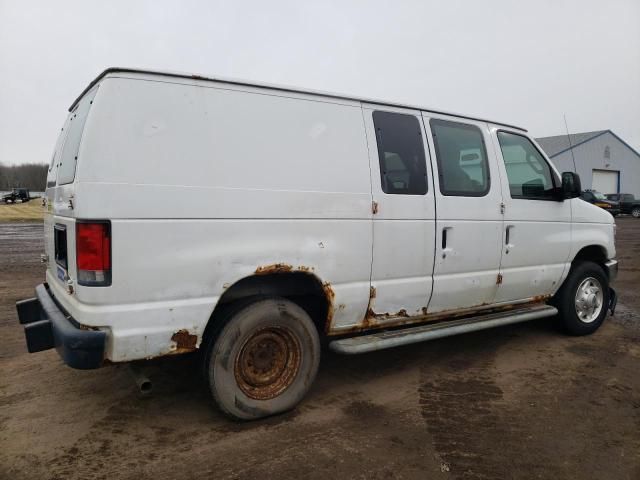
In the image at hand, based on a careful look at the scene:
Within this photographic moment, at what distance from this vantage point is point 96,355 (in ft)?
8.88

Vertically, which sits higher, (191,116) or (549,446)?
(191,116)

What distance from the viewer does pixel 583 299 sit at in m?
5.38

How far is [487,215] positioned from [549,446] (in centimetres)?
199

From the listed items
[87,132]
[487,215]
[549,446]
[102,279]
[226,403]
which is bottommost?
[549,446]

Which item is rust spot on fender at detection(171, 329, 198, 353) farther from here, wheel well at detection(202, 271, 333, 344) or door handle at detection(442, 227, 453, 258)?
door handle at detection(442, 227, 453, 258)

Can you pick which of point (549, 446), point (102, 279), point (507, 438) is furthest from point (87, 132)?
point (549, 446)

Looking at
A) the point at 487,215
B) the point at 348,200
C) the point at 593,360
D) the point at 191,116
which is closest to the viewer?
the point at 191,116

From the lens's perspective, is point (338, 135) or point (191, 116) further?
point (338, 135)

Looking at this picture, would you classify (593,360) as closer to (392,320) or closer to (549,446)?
(549,446)

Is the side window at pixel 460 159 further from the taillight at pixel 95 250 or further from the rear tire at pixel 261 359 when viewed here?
the taillight at pixel 95 250

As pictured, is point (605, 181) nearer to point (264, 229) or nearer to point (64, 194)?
point (264, 229)

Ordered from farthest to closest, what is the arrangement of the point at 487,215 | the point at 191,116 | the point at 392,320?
the point at 487,215 < the point at 392,320 < the point at 191,116

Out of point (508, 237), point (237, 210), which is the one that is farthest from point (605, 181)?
point (237, 210)

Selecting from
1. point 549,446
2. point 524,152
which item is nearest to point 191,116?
point 549,446
